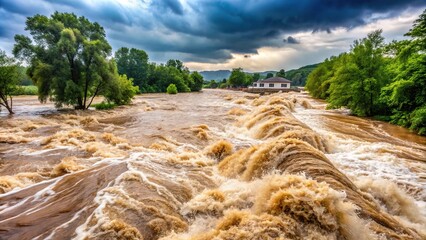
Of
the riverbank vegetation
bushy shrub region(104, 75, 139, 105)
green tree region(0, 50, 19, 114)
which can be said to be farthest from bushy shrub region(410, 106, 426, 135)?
green tree region(0, 50, 19, 114)

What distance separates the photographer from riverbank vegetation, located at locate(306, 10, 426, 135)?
15211 millimetres

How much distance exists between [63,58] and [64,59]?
11cm

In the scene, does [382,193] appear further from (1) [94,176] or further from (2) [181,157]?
(1) [94,176]

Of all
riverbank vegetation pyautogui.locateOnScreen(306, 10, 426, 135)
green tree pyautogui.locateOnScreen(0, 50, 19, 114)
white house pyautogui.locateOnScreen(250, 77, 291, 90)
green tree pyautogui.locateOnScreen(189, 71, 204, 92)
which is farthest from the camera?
green tree pyautogui.locateOnScreen(189, 71, 204, 92)

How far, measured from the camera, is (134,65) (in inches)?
2793

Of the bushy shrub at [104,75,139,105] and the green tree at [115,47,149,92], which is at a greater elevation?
the green tree at [115,47,149,92]

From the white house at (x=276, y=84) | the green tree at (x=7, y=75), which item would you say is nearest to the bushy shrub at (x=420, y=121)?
the green tree at (x=7, y=75)

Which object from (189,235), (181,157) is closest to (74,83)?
(181,157)

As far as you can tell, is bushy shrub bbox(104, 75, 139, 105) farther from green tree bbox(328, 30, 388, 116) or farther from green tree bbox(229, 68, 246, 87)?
green tree bbox(229, 68, 246, 87)

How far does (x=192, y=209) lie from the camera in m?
5.10

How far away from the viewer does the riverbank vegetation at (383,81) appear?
15211 mm

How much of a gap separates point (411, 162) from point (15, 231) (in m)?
11.6

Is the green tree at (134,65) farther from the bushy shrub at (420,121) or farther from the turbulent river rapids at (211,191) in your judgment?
the bushy shrub at (420,121)

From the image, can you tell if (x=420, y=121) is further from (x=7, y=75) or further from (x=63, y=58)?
(x=7, y=75)
